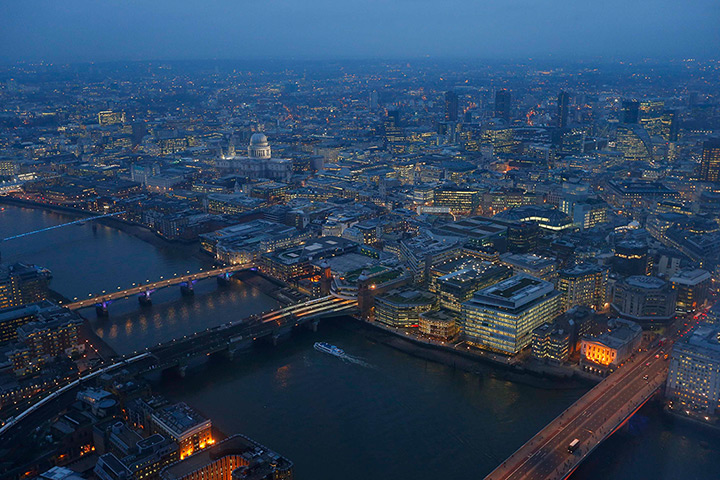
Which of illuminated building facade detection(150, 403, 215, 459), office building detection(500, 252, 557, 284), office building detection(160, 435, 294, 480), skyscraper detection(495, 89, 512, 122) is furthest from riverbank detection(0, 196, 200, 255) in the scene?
skyscraper detection(495, 89, 512, 122)

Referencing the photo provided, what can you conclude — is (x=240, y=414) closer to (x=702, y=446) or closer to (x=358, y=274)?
(x=358, y=274)

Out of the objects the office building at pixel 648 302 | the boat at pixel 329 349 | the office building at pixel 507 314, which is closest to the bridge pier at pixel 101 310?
the boat at pixel 329 349

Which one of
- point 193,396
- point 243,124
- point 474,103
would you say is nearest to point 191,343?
point 193,396

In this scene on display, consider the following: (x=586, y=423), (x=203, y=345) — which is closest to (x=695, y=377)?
(x=586, y=423)

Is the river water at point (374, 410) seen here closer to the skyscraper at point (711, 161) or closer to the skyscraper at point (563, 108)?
the skyscraper at point (711, 161)

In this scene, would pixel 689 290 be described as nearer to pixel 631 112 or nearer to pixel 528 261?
pixel 528 261
